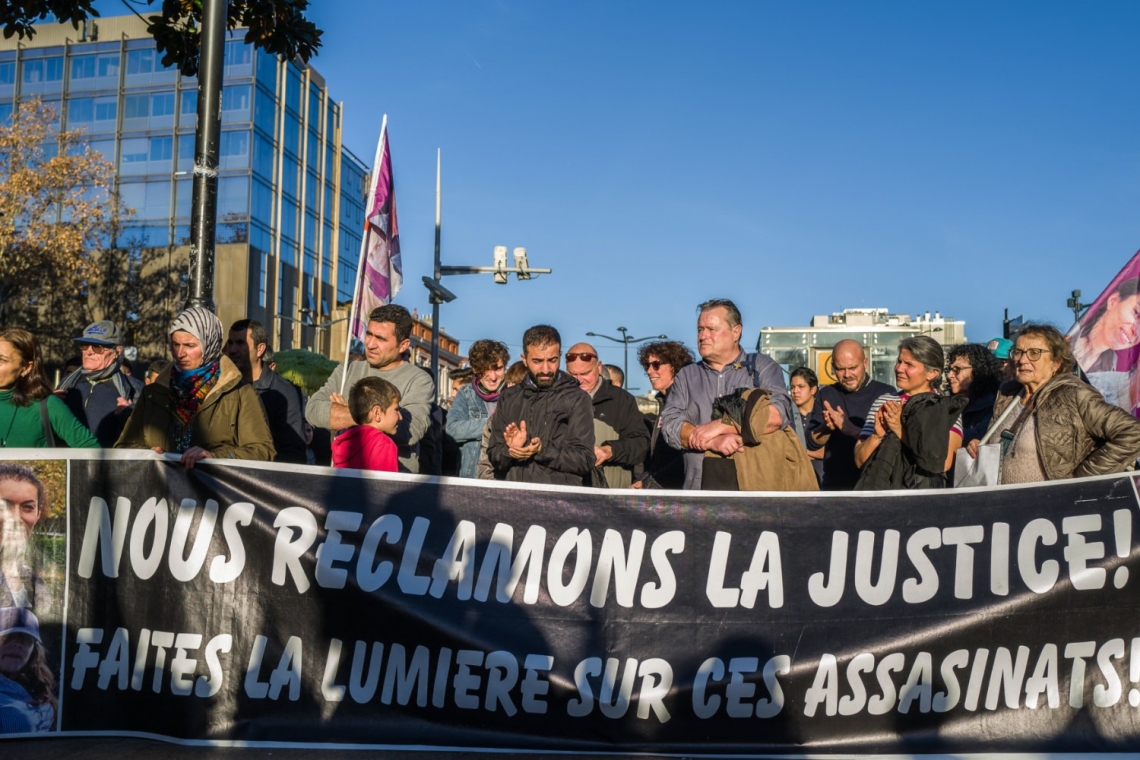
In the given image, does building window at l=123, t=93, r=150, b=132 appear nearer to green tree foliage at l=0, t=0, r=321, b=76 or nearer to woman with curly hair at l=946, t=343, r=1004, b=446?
green tree foliage at l=0, t=0, r=321, b=76

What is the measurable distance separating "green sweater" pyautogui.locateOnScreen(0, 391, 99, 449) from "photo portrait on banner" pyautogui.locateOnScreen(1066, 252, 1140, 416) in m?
5.10

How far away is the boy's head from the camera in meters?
4.99

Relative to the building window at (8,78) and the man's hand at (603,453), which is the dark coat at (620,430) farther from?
the building window at (8,78)

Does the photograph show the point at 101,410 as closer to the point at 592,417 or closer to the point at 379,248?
the point at 379,248

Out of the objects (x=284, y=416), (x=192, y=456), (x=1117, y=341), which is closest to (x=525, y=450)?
(x=192, y=456)

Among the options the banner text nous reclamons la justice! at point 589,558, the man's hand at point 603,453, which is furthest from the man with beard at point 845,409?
the banner text nous reclamons la justice! at point 589,558

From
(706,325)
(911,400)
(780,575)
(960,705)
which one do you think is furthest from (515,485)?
(911,400)

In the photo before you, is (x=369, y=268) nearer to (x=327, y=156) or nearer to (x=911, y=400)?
(x=911, y=400)

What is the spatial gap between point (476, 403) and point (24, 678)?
3.60 metres

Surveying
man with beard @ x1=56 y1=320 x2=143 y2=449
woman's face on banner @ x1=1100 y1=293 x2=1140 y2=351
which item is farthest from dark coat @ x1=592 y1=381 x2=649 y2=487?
man with beard @ x1=56 y1=320 x2=143 y2=449

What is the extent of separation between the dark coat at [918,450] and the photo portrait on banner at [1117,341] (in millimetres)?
798

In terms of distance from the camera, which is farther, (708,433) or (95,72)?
(95,72)

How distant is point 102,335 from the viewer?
6926mm

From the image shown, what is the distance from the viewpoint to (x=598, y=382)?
731 centimetres
